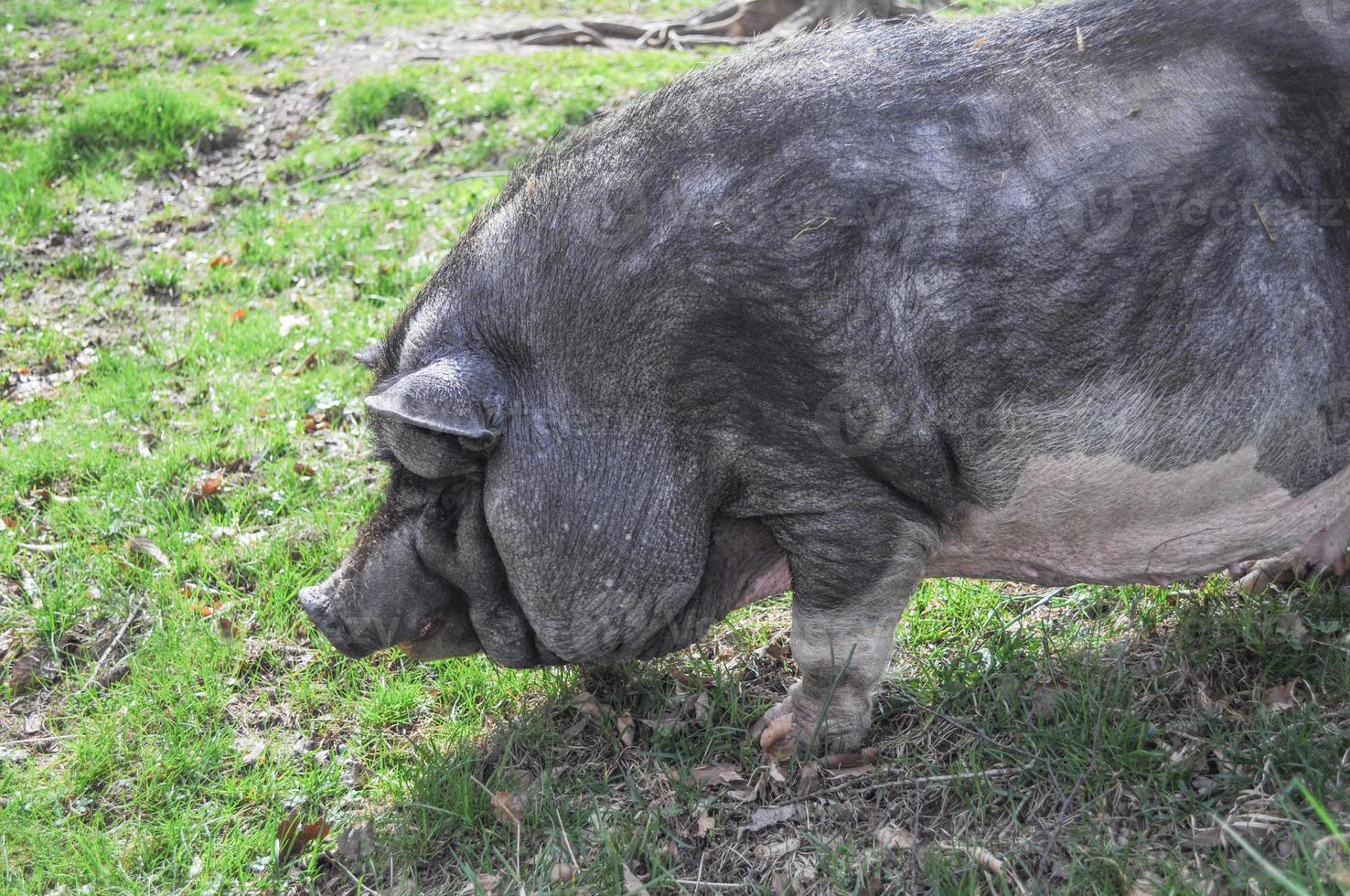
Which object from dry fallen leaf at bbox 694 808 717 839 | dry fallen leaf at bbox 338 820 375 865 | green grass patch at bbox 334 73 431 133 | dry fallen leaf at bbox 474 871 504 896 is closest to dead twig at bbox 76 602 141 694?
dry fallen leaf at bbox 338 820 375 865

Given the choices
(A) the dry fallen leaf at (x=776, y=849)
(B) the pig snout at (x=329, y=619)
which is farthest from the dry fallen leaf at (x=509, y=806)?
(A) the dry fallen leaf at (x=776, y=849)

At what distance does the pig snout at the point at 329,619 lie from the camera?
13.1 ft

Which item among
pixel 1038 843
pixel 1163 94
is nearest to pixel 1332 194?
pixel 1163 94

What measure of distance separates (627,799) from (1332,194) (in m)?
2.63

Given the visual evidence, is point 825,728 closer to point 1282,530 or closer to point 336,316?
point 1282,530

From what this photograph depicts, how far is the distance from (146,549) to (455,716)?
6.22 ft

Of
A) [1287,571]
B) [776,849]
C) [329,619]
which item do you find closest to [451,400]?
[329,619]

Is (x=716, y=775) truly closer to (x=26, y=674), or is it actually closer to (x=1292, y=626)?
(x=1292, y=626)

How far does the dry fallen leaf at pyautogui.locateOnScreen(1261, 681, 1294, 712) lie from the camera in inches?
138

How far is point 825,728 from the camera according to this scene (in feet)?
12.6

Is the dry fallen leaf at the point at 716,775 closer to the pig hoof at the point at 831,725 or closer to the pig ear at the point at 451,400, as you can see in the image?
the pig hoof at the point at 831,725

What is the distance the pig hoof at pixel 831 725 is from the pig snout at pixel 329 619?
4.50 feet

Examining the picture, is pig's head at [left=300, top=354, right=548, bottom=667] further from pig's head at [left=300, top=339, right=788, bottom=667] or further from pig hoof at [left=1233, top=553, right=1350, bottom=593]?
pig hoof at [left=1233, top=553, right=1350, bottom=593]

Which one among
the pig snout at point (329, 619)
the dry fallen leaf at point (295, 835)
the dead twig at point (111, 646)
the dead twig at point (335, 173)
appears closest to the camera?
the dry fallen leaf at point (295, 835)
